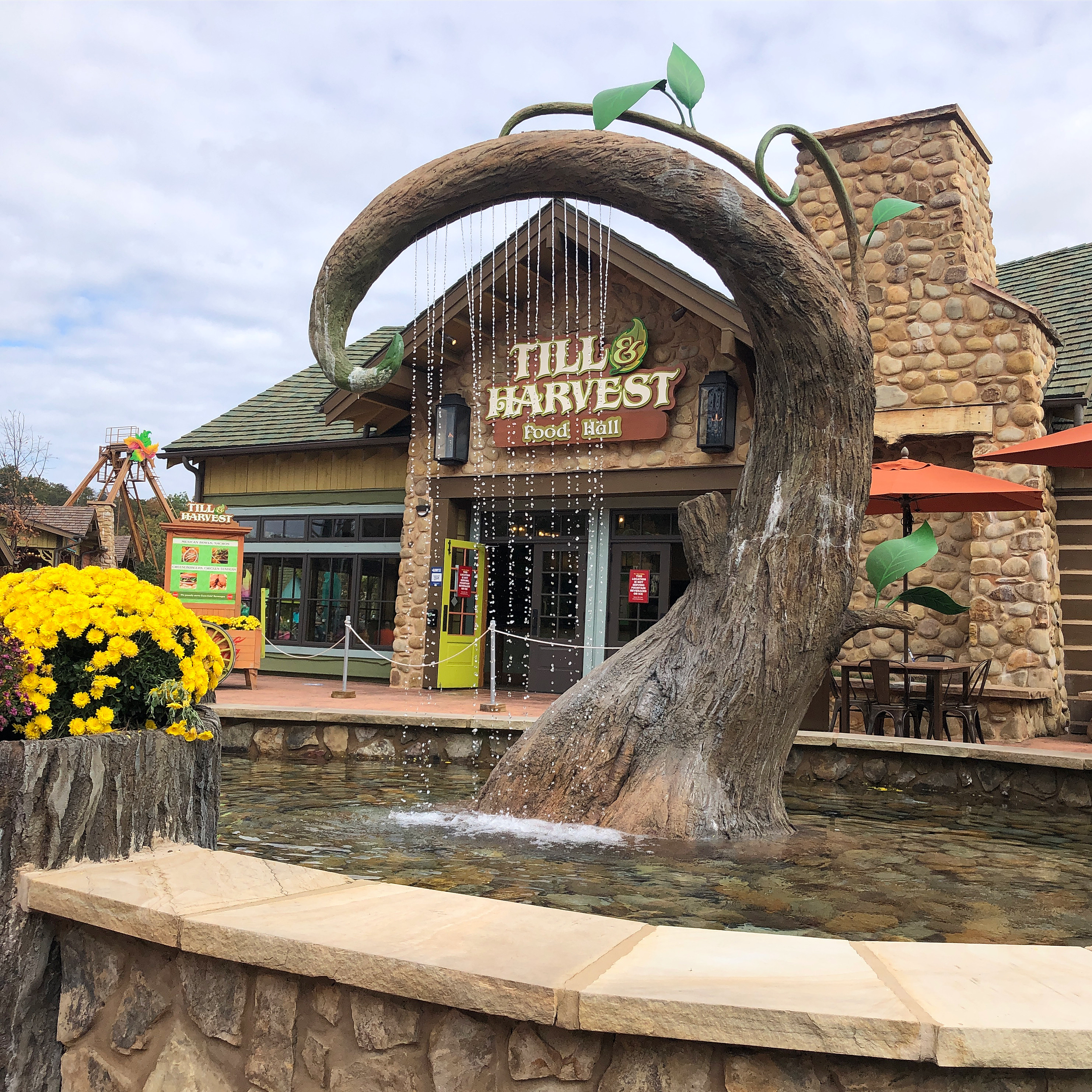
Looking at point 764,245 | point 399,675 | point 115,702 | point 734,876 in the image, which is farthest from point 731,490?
point 115,702

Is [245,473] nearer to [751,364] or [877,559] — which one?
[751,364]

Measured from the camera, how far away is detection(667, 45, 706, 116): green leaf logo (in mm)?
4488

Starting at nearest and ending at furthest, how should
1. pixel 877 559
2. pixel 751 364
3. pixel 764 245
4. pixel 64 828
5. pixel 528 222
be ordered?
1. pixel 64 828
2. pixel 764 245
3. pixel 877 559
4. pixel 751 364
5. pixel 528 222

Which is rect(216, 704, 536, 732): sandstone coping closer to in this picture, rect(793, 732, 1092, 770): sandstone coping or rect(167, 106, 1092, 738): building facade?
rect(793, 732, 1092, 770): sandstone coping

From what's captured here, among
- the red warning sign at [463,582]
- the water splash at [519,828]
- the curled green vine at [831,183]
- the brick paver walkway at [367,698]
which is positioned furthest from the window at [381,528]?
the curled green vine at [831,183]

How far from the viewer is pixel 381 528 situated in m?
15.0

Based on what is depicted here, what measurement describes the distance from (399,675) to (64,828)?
35.4 feet

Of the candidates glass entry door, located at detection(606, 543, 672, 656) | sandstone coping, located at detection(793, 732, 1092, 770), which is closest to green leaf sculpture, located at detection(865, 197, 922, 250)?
sandstone coping, located at detection(793, 732, 1092, 770)

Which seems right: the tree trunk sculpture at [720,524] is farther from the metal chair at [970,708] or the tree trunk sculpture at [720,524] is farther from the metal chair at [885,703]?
the metal chair at [970,708]

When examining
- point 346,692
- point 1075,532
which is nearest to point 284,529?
point 346,692

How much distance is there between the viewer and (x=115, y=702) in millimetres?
3002

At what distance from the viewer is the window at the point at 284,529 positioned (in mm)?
15875

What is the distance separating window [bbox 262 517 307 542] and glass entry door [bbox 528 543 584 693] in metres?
4.43

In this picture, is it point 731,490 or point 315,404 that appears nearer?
point 731,490
